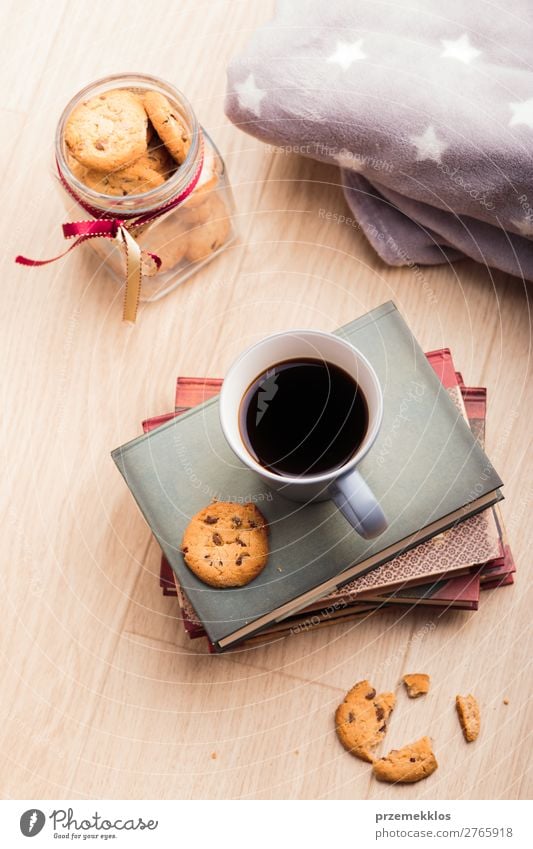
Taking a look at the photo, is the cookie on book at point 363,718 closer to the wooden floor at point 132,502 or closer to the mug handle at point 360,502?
the wooden floor at point 132,502

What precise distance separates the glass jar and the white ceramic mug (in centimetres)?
16

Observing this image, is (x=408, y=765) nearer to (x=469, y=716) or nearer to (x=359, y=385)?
(x=469, y=716)

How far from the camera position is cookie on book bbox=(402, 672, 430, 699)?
0.69 metres

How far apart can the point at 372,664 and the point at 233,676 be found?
0.11 metres

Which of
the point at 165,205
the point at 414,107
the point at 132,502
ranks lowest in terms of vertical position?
the point at 132,502

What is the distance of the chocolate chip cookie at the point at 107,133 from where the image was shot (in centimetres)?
66

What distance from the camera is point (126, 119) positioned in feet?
2.20

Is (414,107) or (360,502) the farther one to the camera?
(414,107)

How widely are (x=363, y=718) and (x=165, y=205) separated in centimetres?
43

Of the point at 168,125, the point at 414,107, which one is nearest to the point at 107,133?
the point at 168,125

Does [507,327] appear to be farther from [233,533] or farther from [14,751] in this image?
[14,751]

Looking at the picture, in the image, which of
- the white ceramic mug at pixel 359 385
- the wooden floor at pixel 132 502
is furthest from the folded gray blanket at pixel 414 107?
the white ceramic mug at pixel 359 385

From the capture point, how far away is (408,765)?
2.24ft
